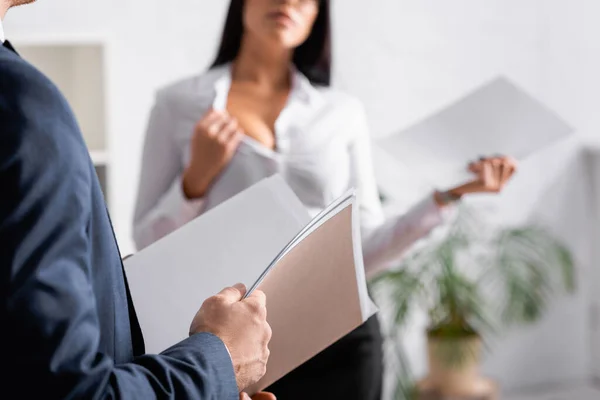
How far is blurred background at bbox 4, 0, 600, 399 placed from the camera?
3.77 m

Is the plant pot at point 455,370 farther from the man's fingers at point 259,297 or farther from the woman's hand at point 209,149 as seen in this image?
the man's fingers at point 259,297

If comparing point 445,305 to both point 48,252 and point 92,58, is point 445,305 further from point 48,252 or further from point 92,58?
point 48,252

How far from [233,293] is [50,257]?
0.94ft

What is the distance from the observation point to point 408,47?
4297mm

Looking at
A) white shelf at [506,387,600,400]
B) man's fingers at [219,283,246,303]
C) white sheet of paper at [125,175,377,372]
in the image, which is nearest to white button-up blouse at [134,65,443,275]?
white sheet of paper at [125,175,377,372]

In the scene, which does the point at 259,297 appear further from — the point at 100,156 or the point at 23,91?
the point at 100,156

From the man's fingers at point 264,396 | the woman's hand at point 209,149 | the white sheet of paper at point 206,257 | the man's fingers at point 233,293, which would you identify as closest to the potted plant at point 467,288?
the woman's hand at point 209,149

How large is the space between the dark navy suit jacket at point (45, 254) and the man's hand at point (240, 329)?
0.15m

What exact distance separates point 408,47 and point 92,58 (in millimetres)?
1505

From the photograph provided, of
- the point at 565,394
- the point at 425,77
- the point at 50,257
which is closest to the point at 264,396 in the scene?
the point at 50,257

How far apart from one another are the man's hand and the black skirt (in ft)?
2.76

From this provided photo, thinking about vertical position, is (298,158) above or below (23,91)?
below

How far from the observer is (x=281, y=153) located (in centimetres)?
187

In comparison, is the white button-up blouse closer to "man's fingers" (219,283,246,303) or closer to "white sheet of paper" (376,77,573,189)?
"white sheet of paper" (376,77,573,189)
